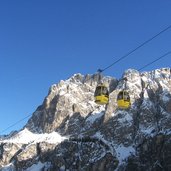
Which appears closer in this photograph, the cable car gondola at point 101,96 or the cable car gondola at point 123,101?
the cable car gondola at point 123,101

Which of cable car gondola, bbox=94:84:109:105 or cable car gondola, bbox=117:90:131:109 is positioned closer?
cable car gondola, bbox=117:90:131:109

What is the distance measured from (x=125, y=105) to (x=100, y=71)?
5667 millimetres

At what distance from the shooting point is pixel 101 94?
61.0 metres

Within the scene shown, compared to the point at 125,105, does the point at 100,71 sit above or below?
above

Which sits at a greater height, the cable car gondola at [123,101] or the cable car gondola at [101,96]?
the cable car gondola at [101,96]

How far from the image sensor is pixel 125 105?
5978 cm

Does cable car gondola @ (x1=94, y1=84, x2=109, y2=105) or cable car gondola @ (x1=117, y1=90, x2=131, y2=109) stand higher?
cable car gondola @ (x1=94, y1=84, x2=109, y2=105)

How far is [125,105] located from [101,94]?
369 centimetres

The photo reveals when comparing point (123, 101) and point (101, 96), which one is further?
point (101, 96)

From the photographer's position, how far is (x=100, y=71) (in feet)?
194

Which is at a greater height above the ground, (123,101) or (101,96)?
(101,96)
